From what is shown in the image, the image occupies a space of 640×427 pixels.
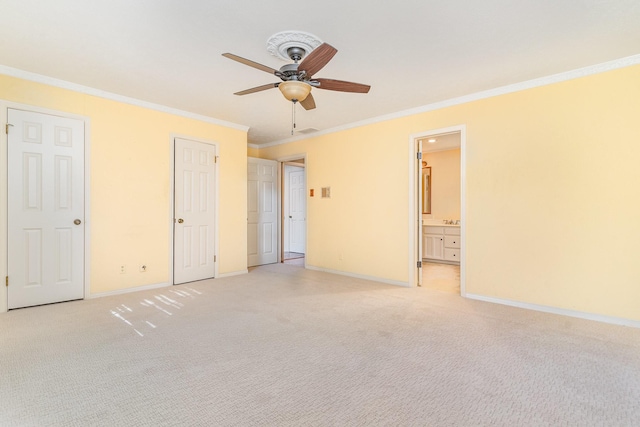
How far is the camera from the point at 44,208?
361 cm

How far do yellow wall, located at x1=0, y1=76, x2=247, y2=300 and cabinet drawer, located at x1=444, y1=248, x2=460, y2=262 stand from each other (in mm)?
5214

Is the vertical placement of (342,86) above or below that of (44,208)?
above

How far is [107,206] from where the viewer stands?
4070mm

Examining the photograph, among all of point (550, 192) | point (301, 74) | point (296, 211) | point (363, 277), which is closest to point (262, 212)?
point (296, 211)

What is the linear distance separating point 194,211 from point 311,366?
3461 mm

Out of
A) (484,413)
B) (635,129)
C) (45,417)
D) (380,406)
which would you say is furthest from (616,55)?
(45,417)

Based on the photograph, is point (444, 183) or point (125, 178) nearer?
point (125, 178)

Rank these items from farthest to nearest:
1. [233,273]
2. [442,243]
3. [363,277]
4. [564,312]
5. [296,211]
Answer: [296,211] → [442,243] → [233,273] → [363,277] → [564,312]

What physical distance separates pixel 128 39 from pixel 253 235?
416 centimetres

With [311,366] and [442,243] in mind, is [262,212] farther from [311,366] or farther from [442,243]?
[311,366]

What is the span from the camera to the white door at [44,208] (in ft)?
11.3

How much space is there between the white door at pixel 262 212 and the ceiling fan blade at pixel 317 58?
405 centimetres


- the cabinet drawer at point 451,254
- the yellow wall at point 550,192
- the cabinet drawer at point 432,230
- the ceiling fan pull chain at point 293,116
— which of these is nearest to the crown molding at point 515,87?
the yellow wall at point 550,192

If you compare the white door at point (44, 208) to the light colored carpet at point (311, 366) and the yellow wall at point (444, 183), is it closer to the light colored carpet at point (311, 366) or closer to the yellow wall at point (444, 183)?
the light colored carpet at point (311, 366)
